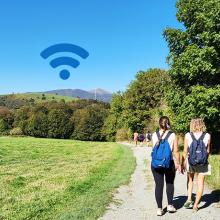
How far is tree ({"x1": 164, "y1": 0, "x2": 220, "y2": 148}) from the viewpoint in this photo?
27984mm

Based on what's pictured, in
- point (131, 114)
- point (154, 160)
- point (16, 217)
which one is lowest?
point (16, 217)

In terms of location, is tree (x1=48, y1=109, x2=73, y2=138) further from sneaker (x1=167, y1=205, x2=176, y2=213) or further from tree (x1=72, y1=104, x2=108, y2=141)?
sneaker (x1=167, y1=205, x2=176, y2=213)

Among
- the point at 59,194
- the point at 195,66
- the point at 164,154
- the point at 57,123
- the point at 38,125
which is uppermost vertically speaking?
the point at 195,66

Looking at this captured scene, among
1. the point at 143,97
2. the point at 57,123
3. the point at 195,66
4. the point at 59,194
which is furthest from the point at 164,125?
the point at 57,123

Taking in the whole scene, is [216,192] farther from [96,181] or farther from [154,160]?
[96,181]

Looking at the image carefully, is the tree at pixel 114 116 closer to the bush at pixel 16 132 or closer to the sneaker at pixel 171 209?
the bush at pixel 16 132

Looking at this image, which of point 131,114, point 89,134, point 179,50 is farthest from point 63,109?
point 179,50

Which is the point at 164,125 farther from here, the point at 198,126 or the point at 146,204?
the point at 146,204

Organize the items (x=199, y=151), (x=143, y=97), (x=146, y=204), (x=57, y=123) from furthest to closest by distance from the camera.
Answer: (x=57, y=123) < (x=143, y=97) < (x=146, y=204) < (x=199, y=151)

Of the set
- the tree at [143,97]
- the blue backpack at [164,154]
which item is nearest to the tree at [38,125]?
the tree at [143,97]

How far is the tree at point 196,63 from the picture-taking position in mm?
27984

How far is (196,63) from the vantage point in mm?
28406

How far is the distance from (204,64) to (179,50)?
166 inches

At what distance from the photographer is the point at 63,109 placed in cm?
11256
